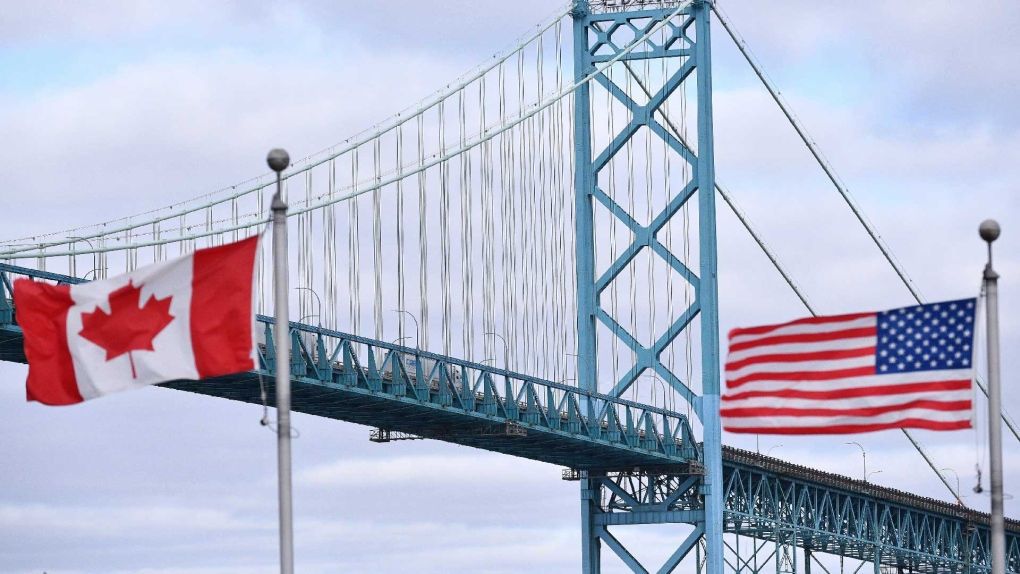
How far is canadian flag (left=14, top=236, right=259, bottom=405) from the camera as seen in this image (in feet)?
99.5

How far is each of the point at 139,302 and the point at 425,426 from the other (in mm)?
49748

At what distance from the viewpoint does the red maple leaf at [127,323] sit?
30.6 m

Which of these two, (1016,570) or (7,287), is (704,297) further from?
(1016,570)

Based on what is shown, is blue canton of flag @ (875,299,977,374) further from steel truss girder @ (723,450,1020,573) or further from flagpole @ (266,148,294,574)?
steel truss girder @ (723,450,1020,573)

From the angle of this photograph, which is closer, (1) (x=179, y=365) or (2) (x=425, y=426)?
(1) (x=179, y=365)

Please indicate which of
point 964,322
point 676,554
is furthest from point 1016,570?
point 964,322

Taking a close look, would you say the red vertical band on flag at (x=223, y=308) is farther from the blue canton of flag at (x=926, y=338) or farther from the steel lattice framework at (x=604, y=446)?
the steel lattice framework at (x=604, y=446)

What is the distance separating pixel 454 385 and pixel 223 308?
47724 millimetres

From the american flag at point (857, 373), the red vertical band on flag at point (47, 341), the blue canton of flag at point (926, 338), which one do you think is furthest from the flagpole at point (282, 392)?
the blue canton of flag at point (926, 338)

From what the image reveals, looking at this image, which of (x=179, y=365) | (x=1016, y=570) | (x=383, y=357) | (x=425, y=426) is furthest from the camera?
(x=1016, y=570)

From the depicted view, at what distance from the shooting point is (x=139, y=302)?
101ft

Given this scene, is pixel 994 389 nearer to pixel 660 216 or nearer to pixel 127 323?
pixel 127 323

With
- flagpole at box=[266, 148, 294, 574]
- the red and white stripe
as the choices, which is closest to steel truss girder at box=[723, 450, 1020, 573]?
the red and white stripe

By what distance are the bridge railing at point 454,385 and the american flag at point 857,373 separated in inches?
1187
